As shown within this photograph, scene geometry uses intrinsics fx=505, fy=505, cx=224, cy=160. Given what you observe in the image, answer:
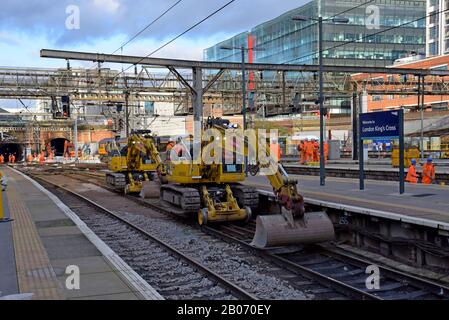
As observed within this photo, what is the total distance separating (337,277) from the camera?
10.5m

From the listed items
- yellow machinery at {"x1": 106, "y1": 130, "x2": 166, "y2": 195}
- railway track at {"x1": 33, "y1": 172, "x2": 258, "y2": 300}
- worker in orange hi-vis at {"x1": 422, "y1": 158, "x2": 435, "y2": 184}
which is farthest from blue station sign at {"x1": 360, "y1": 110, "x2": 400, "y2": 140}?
yellow machinery at {"x1": 106, "y1": 130, "x2": 166, "y2": 195}

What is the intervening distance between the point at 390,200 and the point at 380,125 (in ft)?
12.5

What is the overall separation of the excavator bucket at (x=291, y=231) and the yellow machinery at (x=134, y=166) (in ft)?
43.5

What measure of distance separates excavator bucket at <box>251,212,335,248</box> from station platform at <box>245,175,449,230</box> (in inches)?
61.9

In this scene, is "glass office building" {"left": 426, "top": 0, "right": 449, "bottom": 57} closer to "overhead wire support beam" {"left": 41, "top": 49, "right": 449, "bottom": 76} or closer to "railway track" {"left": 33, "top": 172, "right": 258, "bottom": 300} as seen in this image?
"overhead wire support beam" {"left": 41, "top": 49, "right": 449, "bottom": 76}

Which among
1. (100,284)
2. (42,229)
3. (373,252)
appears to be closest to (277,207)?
(373,252)

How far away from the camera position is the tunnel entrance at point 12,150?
286 feet

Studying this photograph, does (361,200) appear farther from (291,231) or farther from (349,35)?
(349,35)

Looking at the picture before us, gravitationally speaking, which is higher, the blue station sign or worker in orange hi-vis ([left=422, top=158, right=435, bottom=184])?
the blue station sign

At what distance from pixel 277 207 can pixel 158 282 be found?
27.5 feet

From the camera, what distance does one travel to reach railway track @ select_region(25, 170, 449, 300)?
9164 millimetres

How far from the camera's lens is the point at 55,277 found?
8805 mm

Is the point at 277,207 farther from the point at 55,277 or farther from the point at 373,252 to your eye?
the point at 55,277

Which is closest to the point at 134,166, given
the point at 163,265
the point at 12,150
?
the point at 163,265
